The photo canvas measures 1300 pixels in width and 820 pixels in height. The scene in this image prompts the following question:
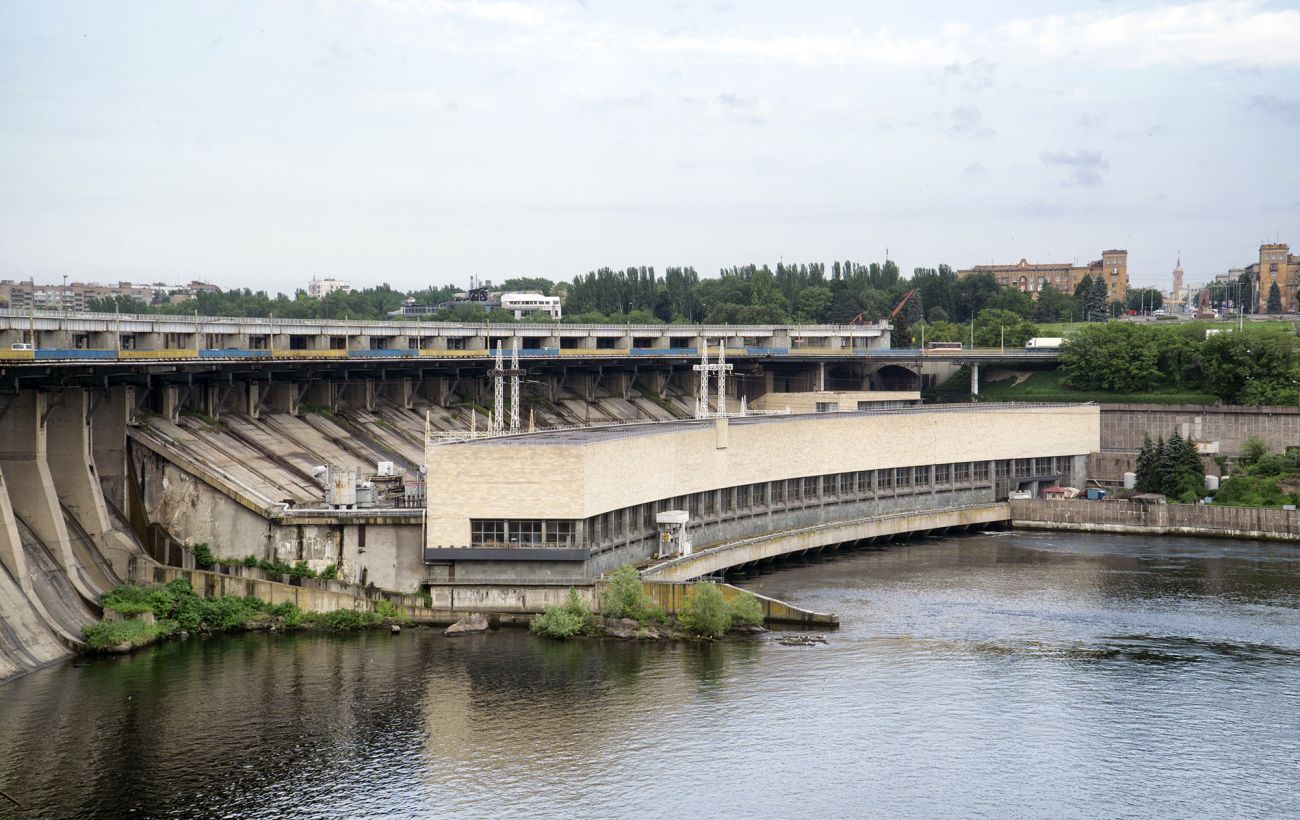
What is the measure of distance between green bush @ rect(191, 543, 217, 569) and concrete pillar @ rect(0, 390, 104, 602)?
183 inches

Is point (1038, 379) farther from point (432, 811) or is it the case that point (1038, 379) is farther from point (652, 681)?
point (432, 811)

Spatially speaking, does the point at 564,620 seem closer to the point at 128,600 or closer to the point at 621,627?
the point at 621,627

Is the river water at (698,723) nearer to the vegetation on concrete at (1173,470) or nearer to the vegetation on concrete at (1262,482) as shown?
the vegetation on concrete at (1262,482)

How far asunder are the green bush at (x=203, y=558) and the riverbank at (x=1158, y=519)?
5152 centimetres

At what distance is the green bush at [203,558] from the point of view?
2387 inches

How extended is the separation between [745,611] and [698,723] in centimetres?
1235

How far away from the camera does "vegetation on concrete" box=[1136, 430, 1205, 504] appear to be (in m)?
91.4

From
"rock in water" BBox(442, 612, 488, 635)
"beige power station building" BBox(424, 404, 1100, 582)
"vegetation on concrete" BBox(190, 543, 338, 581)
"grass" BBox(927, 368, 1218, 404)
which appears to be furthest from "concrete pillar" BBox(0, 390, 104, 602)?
"grass" BBox(927, 368, 1218, 404)

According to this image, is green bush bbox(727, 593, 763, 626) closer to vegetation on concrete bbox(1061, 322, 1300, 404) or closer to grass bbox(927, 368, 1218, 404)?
vegetation on concrete bbox(1061, 322, 1300, 404)

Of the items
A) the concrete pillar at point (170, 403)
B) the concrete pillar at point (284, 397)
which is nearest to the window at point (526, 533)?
the concrete pillar at point (170, 403)

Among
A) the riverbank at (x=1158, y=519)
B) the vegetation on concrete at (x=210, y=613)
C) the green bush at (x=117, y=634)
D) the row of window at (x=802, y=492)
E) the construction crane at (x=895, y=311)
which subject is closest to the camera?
the green bush at (x=117, y=634)

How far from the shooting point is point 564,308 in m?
198

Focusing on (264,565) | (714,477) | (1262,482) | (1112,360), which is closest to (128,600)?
(264,565)

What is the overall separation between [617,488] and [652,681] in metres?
14.1
